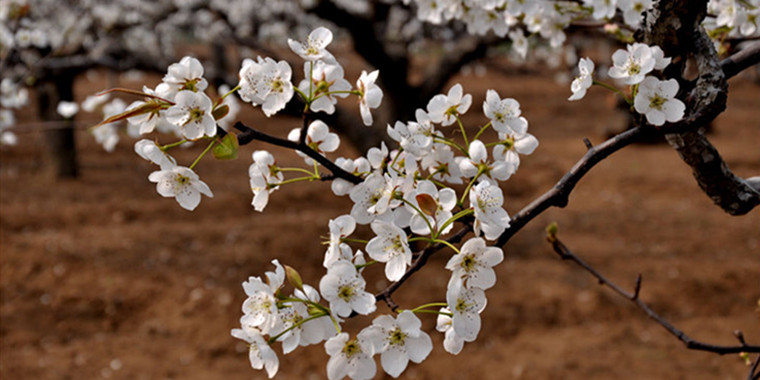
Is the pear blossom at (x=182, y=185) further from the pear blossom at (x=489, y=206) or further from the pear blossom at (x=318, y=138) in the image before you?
the pear blossom at (x=489, y=206)

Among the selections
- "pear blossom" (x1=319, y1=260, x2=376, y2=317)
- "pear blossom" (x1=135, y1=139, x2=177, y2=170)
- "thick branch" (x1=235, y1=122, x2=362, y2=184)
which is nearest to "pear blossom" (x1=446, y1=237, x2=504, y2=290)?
"pear blossom" (x1=319, y1=260, x2=376, y2=317)

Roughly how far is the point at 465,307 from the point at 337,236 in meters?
0.22

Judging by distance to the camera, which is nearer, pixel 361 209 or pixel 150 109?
pixel 150 109

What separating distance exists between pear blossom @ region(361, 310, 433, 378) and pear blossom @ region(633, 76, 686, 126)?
512mm

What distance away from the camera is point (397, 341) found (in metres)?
0.95

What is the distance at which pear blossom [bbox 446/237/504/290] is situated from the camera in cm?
94

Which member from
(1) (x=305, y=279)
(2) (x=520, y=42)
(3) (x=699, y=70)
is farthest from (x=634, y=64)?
(1) (x=305, y=279)

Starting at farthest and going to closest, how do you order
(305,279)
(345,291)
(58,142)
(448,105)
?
(58,142)
(305,279)
(448,105)
(345,291)

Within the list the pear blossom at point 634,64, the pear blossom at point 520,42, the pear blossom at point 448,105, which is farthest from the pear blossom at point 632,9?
the pear blossom at point 448,105

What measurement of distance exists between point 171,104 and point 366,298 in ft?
1.34

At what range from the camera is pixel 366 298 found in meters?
0.91

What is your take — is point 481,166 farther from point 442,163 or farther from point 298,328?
point 298,328

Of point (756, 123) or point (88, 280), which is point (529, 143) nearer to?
point (88, 280)

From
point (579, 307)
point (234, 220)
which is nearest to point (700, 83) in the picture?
point (579, 307)
